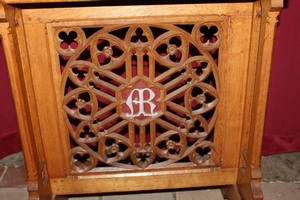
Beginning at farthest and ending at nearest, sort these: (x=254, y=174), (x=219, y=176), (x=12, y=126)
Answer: (x=12, y=126) < (x=219, y=176) < (x=254, y=174)

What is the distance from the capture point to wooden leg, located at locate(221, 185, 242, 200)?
1.57 metres

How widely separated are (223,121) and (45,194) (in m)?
0.73

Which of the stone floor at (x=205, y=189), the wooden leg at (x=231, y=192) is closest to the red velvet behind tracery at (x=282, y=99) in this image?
the stone floor at (x=205, y=189)

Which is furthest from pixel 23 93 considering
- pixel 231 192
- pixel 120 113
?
pixel 231 192

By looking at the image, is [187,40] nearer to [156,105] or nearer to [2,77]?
[156,105]

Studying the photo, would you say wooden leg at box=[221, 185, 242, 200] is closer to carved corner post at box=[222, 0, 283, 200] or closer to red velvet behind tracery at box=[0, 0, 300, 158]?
carved corner post at box=[222, 0, 283, 200]

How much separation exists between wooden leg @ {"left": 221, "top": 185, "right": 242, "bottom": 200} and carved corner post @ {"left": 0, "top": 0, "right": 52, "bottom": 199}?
0.74 meters

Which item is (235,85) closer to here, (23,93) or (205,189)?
(205,189)

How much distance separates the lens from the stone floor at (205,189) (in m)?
1.74

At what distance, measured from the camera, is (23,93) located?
1.27 meters

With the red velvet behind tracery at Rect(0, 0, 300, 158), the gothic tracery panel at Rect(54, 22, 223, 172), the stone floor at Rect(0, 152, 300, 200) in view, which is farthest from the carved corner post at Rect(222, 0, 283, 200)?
the red velvet behind tracery at Rect(0, 0, 300, 158)

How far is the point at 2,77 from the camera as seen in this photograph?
1.74 metres

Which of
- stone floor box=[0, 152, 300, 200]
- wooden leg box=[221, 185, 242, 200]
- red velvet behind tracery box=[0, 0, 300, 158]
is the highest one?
red velvet behind tracery box=[0, 0, 300, 158]

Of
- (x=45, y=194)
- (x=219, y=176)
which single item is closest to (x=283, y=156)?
(x=219, y=176)
